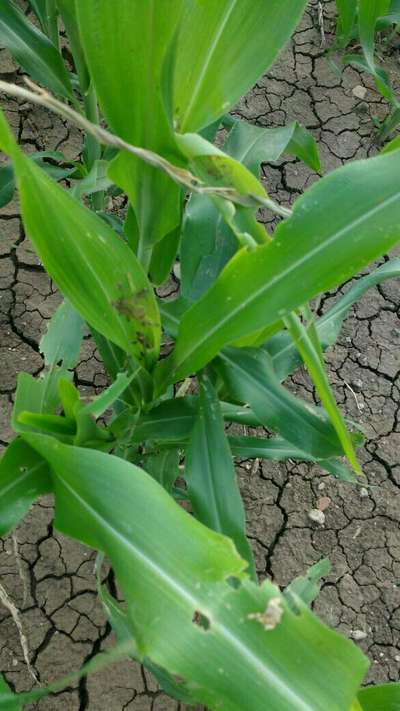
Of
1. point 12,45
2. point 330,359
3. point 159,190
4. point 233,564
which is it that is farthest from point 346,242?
point 330,359

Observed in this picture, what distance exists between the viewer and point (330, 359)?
66.9 inches

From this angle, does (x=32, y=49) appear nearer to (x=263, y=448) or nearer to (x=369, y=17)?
(x=369, y=17)

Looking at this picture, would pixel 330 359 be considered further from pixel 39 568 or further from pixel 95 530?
pixel 95 530

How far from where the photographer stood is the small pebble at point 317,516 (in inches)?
58.7

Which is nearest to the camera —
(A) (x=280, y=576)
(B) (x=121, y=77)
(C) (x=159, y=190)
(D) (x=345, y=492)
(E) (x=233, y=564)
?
(E) (x=233, y=564)

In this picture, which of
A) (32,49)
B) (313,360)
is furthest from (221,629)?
(32,49)

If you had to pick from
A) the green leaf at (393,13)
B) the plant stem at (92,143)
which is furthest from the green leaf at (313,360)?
the green leaf at (393,13)

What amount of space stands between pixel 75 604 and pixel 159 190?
2.87 feet

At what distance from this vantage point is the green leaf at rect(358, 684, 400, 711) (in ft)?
2.87

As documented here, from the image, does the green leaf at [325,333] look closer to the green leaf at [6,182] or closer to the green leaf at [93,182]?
the green leaf at [93,182]

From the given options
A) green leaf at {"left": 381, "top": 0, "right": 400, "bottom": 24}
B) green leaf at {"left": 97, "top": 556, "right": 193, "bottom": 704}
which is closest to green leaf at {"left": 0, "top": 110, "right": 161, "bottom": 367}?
green leaf at {"left": 97, "top": 556, "right": 193, "bottom": 704}

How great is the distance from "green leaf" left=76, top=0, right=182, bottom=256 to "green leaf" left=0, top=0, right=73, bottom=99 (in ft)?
2.01

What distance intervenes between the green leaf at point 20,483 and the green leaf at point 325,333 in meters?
0.39

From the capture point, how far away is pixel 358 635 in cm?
138
